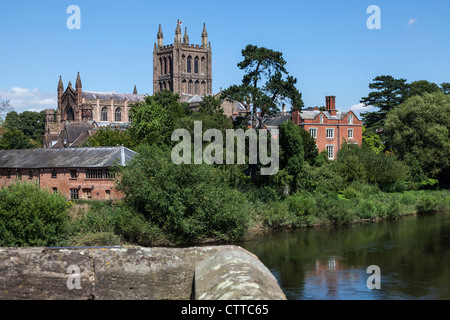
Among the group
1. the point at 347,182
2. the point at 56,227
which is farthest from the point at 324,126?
the point at 56,227

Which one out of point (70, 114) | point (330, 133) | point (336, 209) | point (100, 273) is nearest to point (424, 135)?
point (330, 133)

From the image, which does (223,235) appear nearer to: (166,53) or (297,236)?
(297,236)

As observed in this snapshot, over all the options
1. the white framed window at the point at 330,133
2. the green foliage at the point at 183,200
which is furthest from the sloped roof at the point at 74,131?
the green foliage at the point at 183,200

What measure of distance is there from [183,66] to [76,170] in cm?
10392

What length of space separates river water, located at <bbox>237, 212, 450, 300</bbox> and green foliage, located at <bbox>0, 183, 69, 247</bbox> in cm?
1167

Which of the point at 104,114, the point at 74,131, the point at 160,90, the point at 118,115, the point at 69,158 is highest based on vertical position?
the point at 160,90

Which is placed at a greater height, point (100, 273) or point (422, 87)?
point (422, 87)

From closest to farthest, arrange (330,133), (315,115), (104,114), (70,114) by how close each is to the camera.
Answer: (315,115), (330,133), (70,114), (104,114)

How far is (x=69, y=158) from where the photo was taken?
46.3 meters

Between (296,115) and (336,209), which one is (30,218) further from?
(296,115)

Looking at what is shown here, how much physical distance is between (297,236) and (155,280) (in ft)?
90.3

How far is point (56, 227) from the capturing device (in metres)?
29.8

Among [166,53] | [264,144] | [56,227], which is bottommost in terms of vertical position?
[56,227]

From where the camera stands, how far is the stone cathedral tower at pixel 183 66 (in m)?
143
